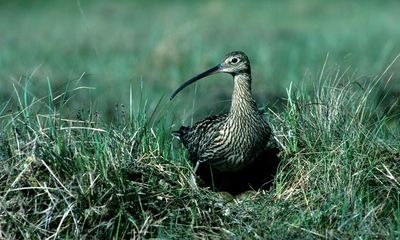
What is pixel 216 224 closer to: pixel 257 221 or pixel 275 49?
pixel 257 221

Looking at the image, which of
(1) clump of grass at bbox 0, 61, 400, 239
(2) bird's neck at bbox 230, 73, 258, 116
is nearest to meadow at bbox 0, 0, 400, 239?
(1) clump of grass at bbox 0, 61, 400, 239

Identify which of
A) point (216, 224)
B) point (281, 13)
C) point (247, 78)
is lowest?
point (281, 13)

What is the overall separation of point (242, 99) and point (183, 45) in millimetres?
7504

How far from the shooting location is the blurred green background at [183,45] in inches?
471

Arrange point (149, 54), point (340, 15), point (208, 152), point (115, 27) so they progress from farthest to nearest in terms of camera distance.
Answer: point (340, 15) → point (115, 27) → point (149, 54) → point (208, 152)

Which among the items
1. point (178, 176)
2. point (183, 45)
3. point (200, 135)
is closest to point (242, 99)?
point (200, 135)

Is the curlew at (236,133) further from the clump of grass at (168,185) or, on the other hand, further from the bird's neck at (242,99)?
the clump of grass at (168,185)

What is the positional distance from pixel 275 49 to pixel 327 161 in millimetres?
9082

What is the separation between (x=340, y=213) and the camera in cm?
618

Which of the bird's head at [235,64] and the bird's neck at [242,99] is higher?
the bird's head at [235,64]

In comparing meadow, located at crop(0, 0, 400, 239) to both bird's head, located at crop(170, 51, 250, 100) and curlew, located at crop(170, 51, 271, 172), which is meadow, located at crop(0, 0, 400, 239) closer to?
curlew, located at crop(170, 51, 271, 172)

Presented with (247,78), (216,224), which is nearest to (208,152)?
(247,78)

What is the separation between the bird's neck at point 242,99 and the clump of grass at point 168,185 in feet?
1.18

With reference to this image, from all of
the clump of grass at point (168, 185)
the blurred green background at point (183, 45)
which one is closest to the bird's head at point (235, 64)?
the clump of grass at point (168, 185)
